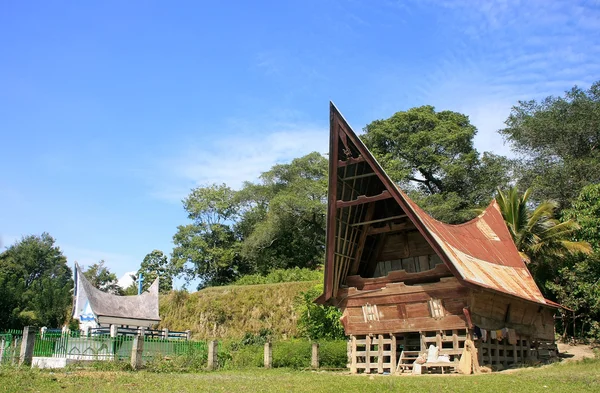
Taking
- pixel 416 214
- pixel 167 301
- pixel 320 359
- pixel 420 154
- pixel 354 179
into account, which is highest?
pixel 420 154

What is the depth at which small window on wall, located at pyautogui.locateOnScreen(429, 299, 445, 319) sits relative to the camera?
17344 mm

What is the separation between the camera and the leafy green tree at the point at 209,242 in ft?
154

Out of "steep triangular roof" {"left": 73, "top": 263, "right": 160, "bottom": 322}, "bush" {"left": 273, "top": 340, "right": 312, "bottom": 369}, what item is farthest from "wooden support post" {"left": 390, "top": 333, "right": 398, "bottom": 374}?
"steep triangular roof" {"left": 73, "top": 263, "right": 160, "bottom": 322}

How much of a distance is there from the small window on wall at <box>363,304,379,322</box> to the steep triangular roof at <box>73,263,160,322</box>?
12.6 meters

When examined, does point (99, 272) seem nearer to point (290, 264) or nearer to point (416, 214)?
point (290, 264)

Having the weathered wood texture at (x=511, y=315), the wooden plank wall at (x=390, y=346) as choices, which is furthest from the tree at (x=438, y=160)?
the wooden plank wall at (x=390, y=346)

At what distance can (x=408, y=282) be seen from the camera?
1862 centimetres

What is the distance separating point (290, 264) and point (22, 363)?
1253 inches

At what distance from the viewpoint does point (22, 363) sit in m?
15.9

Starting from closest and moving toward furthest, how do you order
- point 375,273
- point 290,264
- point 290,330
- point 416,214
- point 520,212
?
1. point 416,214
2. point 375,273
3. point 520,212
4. point 290,330
5. point 290,264

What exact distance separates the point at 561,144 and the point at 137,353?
28.0m

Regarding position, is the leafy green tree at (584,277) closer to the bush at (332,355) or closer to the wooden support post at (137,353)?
the bush at (332,355)

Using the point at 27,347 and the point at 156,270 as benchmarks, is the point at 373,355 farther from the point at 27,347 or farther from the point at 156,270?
the point at 156,270

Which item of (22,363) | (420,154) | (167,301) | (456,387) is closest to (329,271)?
(456,387)
